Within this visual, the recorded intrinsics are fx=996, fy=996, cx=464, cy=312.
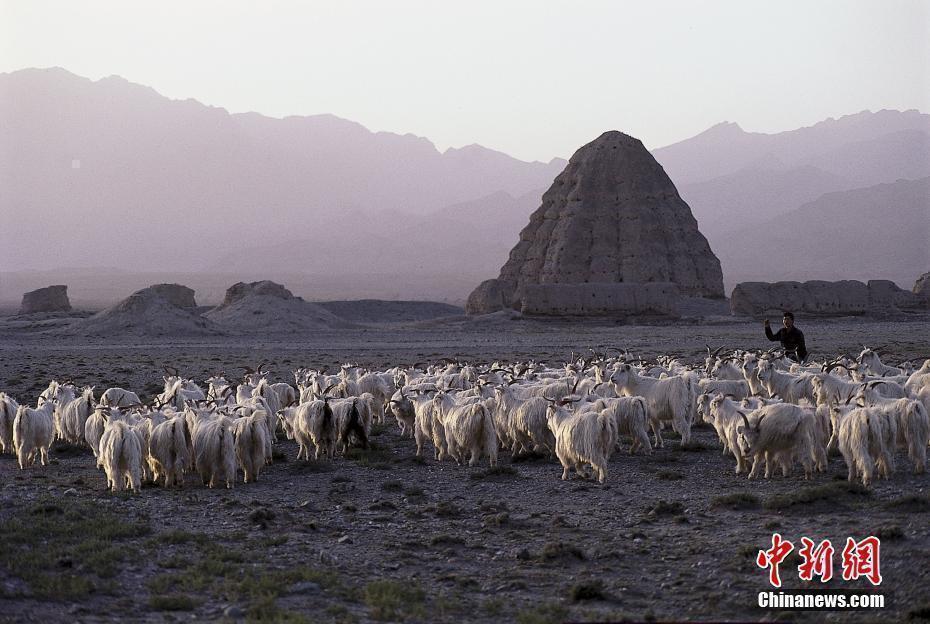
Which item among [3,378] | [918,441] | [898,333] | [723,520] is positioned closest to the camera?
[723,520]

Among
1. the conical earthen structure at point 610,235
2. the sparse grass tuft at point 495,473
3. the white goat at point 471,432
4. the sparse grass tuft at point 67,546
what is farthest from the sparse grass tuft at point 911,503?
the conical earthen structure at point 610,235

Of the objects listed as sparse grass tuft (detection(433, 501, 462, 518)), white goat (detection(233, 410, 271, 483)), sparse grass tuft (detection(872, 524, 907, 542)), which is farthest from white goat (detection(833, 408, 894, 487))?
white goat (detection(233, 410, 271, 483))

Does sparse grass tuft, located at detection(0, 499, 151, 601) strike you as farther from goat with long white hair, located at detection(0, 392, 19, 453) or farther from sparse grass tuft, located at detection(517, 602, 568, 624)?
goat with long white hair, located at detection(0, 392, 19, 453)

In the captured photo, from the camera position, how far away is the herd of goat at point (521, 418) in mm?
13727

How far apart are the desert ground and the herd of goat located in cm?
43

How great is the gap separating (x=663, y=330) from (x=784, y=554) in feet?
150

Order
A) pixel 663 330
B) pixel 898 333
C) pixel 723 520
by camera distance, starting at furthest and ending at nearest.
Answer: pixel 663 330, pixel 898 333, pixel 723 520

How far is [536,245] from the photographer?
75812 mm

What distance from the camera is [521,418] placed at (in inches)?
663

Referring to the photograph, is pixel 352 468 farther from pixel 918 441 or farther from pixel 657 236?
pixel 657 236

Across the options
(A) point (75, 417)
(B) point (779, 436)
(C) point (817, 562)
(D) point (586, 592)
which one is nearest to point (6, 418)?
→ (A) point (75, 417)

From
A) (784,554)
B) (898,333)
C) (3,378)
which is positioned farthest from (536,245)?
(784,554)

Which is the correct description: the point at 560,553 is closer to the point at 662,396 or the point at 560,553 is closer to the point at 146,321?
the point at 662,396

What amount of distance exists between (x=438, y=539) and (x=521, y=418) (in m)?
6.14
